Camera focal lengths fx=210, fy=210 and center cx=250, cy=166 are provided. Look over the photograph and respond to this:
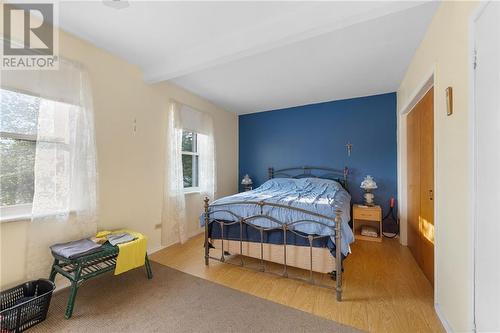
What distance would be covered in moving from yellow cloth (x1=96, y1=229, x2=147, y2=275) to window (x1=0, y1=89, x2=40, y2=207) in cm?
77

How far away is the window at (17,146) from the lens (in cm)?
177

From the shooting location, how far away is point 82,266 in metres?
1.78

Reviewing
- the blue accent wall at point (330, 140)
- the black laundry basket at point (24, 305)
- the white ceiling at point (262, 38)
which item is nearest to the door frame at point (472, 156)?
the white ceiling at point (262, 38)

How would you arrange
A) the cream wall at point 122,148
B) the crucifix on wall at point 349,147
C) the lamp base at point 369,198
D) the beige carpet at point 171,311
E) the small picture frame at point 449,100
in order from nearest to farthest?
the small picture frame at point 449,100 → the beige carpet at point 171,311 → the cream wall at point 122,148 → the lamp base at point 369,198 → the crucifix on wall at point 349,147

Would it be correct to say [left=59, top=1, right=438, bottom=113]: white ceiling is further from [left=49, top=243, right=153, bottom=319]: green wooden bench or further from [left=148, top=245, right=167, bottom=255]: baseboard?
[left=148, top=245, right=167, bottom=255]: baseboard

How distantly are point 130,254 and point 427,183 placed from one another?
124 inches

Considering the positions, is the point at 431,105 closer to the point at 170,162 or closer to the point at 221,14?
the point at 221,14

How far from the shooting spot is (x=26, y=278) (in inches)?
73.0

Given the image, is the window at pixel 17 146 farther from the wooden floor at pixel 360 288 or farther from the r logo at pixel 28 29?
the wooden floor at pixel 360 288

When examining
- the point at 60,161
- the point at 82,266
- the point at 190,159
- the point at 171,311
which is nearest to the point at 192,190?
the point at 190,159

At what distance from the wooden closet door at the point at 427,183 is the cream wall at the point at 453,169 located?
37 cm

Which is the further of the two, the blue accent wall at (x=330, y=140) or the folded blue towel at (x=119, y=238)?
the blue accent wall at (x=330, y=140)

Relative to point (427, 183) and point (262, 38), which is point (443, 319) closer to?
point (427, 183)

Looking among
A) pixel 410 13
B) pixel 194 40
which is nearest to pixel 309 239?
pixel 410 13
